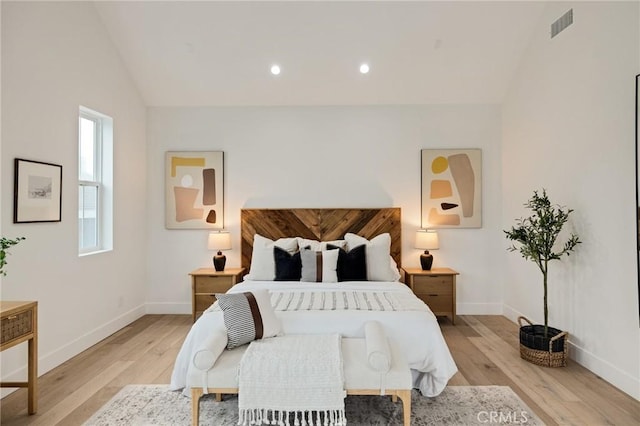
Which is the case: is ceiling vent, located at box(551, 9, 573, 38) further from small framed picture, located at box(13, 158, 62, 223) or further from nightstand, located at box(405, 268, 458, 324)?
small framed picture, located at box(13, 158, 62, 223)

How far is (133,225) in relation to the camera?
4949 mm

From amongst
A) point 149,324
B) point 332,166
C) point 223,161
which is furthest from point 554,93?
point 149,324

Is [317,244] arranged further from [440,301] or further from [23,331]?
[23,331]

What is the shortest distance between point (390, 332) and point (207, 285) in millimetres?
2632

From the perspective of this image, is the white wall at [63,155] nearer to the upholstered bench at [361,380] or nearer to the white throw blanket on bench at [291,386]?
the upholstered bench at [361,380]

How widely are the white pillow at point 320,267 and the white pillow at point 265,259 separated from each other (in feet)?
1.22

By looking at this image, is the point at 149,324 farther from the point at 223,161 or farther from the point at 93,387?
the point at 223,161

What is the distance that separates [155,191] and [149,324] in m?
1.71

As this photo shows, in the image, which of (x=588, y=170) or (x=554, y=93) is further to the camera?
(x=554, y=93)

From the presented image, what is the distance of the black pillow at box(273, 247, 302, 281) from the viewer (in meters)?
4.34

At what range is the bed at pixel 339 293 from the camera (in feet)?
9.57

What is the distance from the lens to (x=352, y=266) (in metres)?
4.30

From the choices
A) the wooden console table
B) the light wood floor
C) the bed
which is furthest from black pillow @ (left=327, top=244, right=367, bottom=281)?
the wooden console table

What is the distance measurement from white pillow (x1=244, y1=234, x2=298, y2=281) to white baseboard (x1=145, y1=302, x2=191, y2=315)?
49.7 inches
